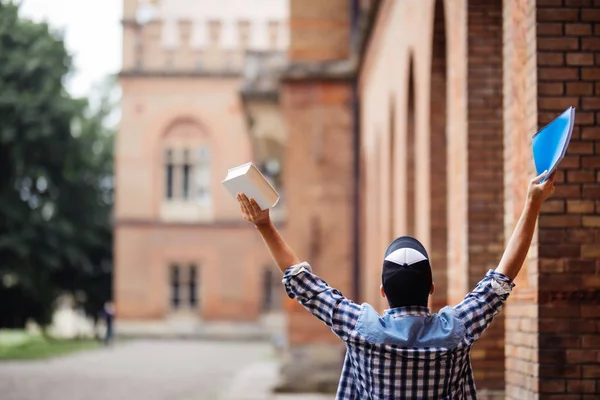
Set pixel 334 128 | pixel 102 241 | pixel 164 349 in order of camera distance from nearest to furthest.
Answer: pixel 334 128
pixel 164 349
pixel 102 241

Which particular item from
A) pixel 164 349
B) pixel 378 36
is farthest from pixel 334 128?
pixel 164 349

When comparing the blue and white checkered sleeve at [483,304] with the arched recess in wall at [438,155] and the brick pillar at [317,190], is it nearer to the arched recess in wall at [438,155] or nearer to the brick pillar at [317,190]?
the arched recess in wall at [438,155]

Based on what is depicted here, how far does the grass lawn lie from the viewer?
23859mm

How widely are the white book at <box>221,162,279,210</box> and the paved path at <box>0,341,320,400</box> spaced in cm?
1058

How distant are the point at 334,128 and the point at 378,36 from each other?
2.53 m

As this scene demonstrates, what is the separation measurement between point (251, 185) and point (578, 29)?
2.44 m

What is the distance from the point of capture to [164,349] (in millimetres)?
28578

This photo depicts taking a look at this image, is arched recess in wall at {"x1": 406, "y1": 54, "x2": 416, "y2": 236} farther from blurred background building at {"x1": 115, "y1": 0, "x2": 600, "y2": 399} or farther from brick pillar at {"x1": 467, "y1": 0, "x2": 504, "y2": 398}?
brick pillar at {"x1": 467, "y1": 0, "x2": 504, "y2": 398}

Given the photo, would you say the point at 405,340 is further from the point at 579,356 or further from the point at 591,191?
the point at 591,191

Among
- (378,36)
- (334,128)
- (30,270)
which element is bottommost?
(30,270)

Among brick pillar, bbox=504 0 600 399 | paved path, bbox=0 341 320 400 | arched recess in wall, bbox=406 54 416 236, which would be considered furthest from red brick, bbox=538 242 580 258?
paved path, bbox=0 341 320 400

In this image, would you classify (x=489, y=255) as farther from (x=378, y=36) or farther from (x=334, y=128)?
(x=334, y=128)

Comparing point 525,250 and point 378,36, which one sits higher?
point 378,36

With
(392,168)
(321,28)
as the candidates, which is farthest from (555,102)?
(321,28)
